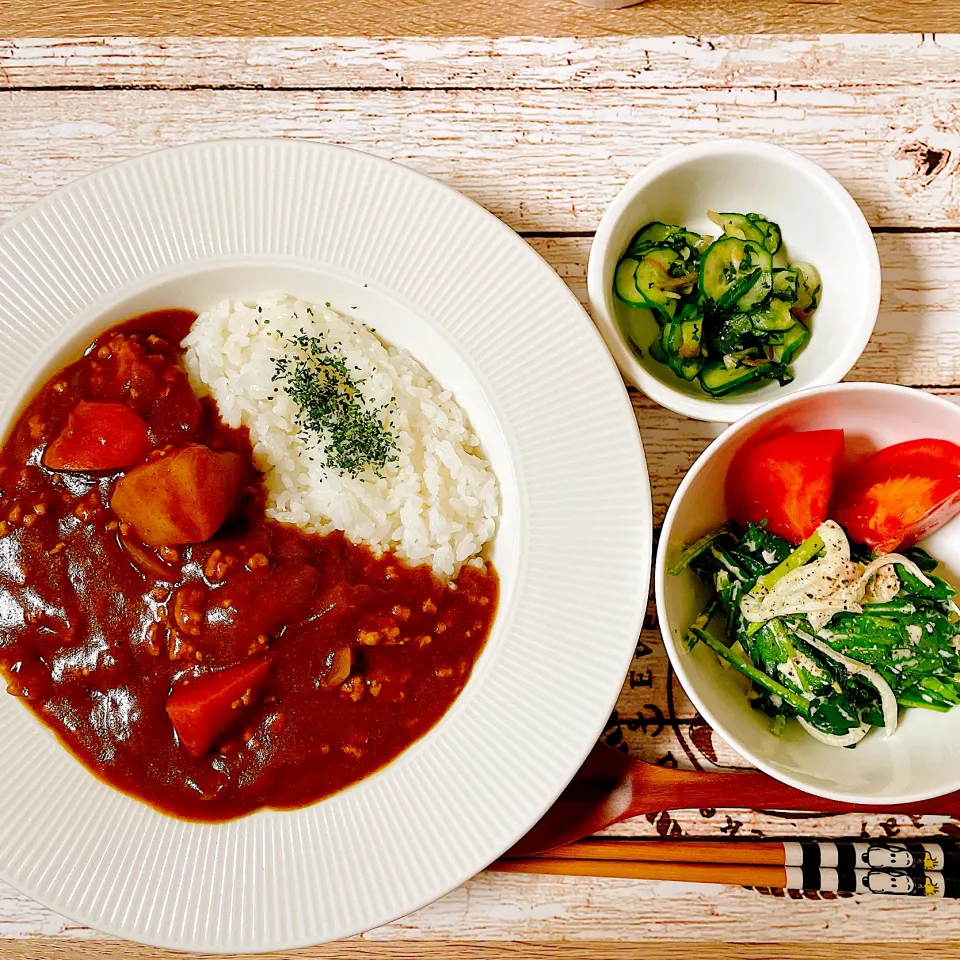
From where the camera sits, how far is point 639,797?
2.75 meters

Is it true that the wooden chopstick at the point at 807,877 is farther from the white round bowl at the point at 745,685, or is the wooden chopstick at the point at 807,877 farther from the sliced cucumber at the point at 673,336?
the sliced cucumber at the point at 673,336

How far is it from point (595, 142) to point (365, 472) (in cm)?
136

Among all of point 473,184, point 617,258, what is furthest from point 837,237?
point 473,184

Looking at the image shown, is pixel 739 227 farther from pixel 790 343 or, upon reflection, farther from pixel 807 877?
pixel 807 877

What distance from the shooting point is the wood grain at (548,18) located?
2.88m

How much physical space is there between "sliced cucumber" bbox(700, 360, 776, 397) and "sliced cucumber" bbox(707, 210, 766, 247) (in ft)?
1.24

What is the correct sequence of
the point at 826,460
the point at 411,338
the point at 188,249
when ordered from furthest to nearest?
the point at 411,338 → the point at 188,249 → the point at 826,460

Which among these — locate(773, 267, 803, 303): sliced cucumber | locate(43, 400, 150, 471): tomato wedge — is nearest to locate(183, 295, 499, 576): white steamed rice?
locate(43, 400, 150, 471): tomato wedge

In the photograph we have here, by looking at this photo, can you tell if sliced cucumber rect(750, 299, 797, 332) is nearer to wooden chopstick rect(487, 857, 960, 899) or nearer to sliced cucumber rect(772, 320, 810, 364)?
sliced cucumber rect(772, 320, 810, 364)

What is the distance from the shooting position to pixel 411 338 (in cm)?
274

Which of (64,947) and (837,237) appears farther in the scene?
(64,947)

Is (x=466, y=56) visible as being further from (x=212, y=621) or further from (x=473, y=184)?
(x=212, y=621)

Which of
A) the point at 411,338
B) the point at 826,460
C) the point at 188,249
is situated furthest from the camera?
the point at 411,338

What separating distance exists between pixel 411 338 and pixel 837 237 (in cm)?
135
